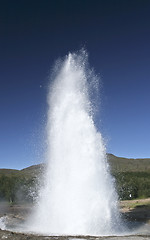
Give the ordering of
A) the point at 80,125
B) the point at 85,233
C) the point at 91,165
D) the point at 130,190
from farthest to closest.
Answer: the point at 130,190 < the point at 80,125 < the point at 91,165 < the point at 85,233

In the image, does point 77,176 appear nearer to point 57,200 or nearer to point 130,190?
point 57,200

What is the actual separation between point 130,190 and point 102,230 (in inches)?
1701

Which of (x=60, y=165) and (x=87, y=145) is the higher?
(x=87, y=145)

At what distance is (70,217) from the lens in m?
17.1

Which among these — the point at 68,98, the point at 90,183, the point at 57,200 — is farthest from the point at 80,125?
the point at 57,200

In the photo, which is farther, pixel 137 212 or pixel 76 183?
pixel 137 212

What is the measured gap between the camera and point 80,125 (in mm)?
20109

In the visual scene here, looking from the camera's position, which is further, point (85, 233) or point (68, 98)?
point (68, 98)

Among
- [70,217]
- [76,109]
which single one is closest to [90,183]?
[70,217]

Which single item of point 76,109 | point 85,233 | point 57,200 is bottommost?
point 85,233

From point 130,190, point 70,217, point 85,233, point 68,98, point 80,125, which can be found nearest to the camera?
point 85,233

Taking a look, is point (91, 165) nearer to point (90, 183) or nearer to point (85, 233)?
point (90, 183)

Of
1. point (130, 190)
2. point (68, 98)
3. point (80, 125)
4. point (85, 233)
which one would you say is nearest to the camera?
point (85, 233)

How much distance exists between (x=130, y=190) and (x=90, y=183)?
4254 cm
